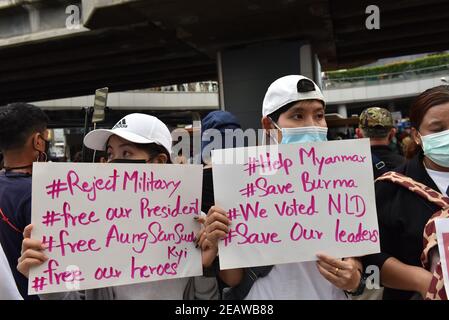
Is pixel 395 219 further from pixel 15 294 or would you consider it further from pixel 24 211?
pixel 24 211

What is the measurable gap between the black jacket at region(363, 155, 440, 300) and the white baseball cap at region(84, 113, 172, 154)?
3.35 ft

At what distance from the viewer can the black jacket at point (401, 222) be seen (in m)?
1.88

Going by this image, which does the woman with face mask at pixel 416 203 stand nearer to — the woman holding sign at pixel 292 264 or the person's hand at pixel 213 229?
the woman holding sign at pixel 292 264

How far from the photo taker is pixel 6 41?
12.1 metres

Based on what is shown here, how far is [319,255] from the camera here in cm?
179

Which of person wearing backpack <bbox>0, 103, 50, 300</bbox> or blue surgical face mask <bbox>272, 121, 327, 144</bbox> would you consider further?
person wearing backpack <bbox>0, 103, 50, 300</bbox>

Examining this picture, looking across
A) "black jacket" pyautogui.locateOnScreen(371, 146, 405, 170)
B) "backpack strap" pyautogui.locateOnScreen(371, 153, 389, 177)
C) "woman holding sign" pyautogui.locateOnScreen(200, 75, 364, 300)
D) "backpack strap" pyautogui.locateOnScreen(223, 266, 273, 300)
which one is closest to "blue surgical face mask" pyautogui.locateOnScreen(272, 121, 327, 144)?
"woman holding sign" pyautogui.locateOnScreen(200, 75, 364, 300)

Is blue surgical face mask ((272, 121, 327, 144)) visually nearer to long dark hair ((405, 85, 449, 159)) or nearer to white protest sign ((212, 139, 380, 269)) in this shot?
white protest sign ((212, 139, 380, 269))

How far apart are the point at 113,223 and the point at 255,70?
8.84 m

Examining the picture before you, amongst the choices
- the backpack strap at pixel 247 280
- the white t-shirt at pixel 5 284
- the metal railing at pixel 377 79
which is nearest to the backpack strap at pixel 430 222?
the backpack strap at pixel 247 280

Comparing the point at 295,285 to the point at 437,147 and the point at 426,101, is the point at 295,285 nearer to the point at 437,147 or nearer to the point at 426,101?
the point at 437,147

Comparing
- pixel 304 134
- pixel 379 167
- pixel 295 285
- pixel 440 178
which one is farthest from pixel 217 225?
pixel 379 167

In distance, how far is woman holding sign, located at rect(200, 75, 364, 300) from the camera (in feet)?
5.81
